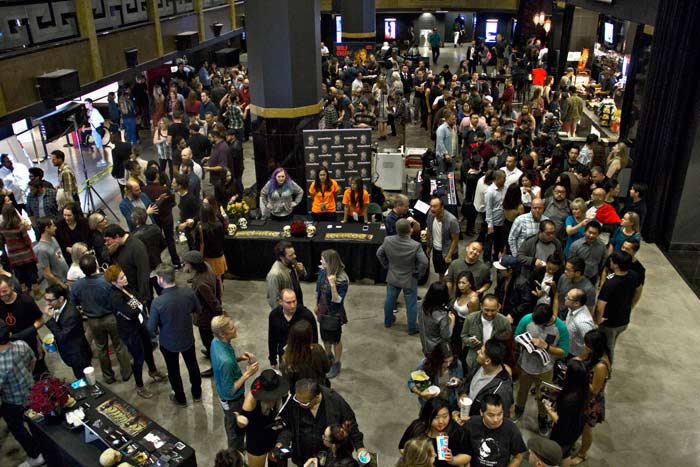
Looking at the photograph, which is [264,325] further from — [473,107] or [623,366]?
[473,107]

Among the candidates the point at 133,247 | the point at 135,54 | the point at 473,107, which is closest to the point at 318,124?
the point at 473,107

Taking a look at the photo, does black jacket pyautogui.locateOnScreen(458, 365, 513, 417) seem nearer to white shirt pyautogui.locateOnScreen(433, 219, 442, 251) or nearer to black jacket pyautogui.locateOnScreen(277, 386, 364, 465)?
black jacket pyautogui.locateOnScreen(277, 386, 364, 465)

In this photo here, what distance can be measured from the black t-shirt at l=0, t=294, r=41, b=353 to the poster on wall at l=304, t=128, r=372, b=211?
190 inches

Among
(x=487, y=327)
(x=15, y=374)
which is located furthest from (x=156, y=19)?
(x=487, y=327)

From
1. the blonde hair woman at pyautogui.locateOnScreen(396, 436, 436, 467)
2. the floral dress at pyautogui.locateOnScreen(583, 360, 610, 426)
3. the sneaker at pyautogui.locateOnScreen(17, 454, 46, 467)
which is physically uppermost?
the blonde hair woman at pyautogui.locateOnScreen(396, 436, 436, 467)

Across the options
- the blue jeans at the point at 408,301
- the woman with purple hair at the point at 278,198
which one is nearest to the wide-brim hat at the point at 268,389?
the blue jeans at the point at 408,301

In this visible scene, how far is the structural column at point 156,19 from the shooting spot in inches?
551

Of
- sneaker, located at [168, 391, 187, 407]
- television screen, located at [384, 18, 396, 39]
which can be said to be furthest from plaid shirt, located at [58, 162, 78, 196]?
television screen, located at [384, 18, 396, 39]

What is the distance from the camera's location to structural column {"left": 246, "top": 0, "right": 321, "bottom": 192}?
9875 millimetres

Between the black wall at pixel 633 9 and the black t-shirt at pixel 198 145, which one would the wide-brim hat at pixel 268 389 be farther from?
the black wall at pixel 633 9

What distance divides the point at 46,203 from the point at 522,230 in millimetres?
6160

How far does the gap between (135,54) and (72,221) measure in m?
6.89

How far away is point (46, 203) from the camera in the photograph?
7.82 meters

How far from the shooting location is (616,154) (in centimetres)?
898
